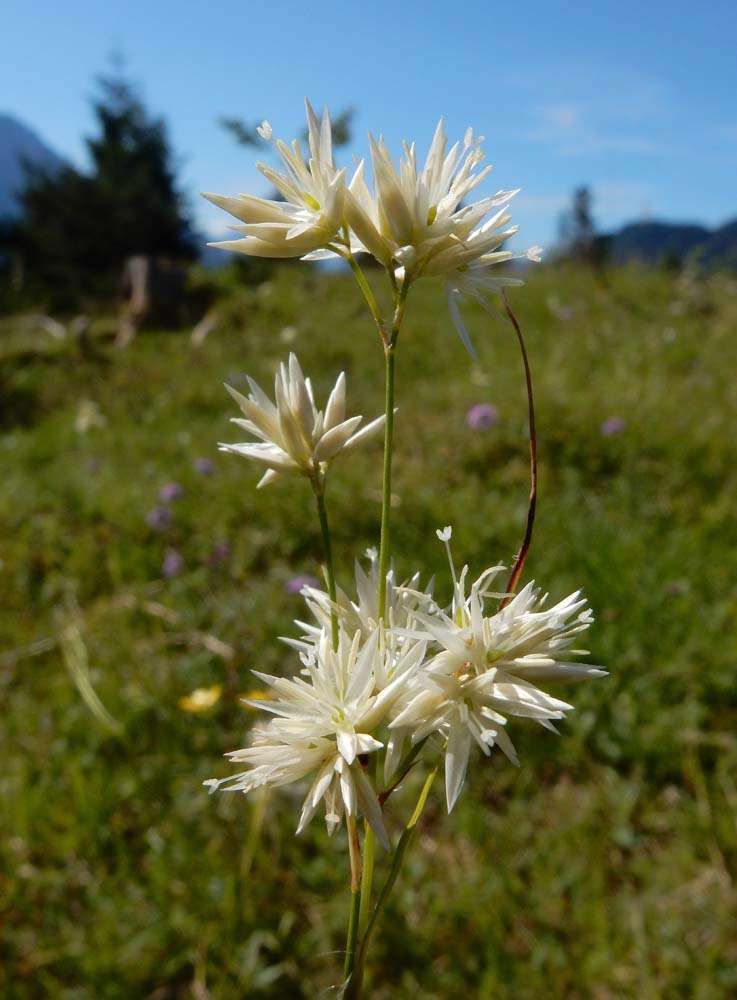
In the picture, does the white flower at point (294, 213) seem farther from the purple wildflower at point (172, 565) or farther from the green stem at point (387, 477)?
the purple wildflower at point (172, 565)

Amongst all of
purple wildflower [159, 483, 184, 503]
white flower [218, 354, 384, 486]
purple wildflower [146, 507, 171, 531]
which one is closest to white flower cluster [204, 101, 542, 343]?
white flower [218, 354, 384, 486]

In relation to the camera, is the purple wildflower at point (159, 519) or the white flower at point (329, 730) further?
the purple wildflower at point (159, 519)

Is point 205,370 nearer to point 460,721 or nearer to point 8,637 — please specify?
point 8,637

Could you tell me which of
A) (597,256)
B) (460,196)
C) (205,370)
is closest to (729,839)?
(460,196)

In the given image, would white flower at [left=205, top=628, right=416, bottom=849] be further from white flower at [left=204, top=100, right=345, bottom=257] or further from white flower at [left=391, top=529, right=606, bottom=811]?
white flower at [left=204, top=100, right=345, bottom=257]

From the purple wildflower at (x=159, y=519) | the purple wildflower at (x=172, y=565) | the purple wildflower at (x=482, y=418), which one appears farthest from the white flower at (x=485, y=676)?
the purple wildflower at (x=482, y=418)

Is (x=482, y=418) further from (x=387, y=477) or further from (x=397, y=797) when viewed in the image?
(x=387, y=477)

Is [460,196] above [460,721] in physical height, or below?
above
